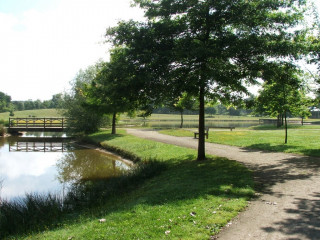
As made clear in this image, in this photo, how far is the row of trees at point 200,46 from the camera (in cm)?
1112

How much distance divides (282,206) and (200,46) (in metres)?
6.49

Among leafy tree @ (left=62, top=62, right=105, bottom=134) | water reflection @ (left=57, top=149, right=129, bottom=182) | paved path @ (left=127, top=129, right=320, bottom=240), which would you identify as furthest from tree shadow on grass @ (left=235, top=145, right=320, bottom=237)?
leafy tree @ (left=62, top=62, right=105, bottom=134)

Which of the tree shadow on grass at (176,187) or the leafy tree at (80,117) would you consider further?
the leafy tree at (80,117)

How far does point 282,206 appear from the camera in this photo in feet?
22.1

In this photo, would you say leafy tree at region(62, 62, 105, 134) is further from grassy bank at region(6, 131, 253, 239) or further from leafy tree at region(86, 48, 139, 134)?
grassy bank at region(6, 131, 253, 239)

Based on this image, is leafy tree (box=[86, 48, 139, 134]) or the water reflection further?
the water reflection

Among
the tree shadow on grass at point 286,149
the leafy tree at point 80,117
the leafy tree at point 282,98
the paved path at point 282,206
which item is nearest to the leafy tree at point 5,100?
the leafy tree at point 80,117

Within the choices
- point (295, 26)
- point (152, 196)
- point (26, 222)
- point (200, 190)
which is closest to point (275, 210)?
point (200, 190)

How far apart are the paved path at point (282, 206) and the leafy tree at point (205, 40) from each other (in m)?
4.22

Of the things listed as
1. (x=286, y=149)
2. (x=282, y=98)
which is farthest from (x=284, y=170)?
(x=282, y=98)

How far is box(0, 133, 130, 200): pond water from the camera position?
13.5 metres

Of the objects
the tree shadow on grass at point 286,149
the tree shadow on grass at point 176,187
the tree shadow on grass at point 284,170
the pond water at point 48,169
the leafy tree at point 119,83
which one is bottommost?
the pond water at point 48,169

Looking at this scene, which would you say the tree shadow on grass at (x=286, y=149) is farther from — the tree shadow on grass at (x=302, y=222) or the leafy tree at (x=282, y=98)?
the tree shadow on grass at (x=302, y=222)

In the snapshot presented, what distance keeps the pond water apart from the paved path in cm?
806
